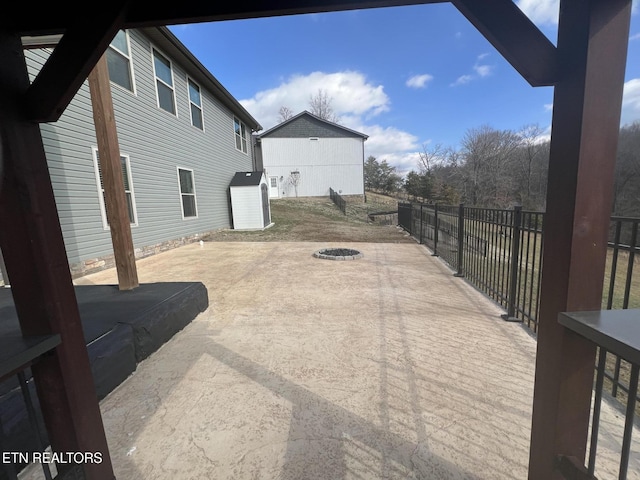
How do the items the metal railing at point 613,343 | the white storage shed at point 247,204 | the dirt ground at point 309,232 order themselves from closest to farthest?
the metal railing at point 613,343 → the dirt ground at point 309,232 → the white storage shed at point 247,204

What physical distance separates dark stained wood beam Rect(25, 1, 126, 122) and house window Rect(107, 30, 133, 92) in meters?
6.33

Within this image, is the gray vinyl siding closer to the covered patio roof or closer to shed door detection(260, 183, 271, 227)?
shed door detection(260, 183, 271, 227)

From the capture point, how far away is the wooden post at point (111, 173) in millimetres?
3391

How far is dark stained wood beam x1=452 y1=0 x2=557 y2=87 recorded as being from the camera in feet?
3.78

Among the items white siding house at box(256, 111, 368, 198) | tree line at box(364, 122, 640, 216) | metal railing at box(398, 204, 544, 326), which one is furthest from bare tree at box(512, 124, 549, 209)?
metal railing at box(398, 204, 544, 326)

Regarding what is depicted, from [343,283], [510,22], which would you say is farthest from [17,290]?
[343,283]

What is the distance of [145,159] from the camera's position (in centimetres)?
715

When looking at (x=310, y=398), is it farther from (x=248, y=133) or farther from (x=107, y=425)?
(x=248, y=133)

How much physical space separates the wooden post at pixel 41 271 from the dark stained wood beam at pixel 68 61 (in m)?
0.08

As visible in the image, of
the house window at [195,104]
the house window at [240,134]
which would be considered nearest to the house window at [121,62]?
the house window at [195,104]

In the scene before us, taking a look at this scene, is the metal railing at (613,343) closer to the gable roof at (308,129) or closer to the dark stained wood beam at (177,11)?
the dark stained wood beam at (177,11)

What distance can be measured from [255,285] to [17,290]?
3.64 m

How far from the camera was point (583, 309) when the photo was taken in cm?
116

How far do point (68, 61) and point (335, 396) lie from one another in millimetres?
2357
